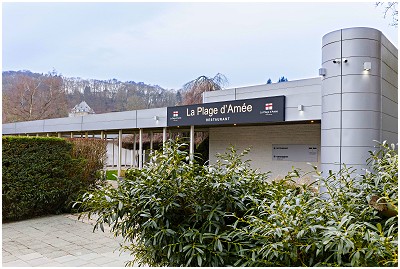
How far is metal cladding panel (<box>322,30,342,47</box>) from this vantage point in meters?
7.47

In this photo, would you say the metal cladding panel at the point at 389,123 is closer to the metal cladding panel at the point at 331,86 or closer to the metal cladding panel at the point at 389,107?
the metal cladding panel at the point at 389,107

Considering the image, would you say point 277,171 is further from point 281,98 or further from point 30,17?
point 30,17

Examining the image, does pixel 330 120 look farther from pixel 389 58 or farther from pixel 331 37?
pixel 389 58

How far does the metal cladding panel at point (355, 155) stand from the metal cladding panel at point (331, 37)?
2.34 metres

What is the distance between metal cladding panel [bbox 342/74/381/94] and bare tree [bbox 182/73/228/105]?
1369 cm

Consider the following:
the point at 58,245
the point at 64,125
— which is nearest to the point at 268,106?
the point at 58,245

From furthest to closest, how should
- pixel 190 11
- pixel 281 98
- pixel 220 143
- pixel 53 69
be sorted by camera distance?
pixel 53 69
pixel 220 143
pixel 281 98
pixel 190 11

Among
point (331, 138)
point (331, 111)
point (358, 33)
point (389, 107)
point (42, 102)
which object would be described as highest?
point (42, 102)

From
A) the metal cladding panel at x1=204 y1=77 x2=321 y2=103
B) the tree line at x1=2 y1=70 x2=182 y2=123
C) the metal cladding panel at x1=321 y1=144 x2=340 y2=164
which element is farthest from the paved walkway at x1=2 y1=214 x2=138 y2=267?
the tree line at x1=2 y1=70 x2=182 y2=123

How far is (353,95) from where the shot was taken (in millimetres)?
7375

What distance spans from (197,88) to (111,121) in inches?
281

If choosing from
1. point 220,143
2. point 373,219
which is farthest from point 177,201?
point 220,143

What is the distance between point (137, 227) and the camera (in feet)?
7.03

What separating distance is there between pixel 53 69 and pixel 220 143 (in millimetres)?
22658
